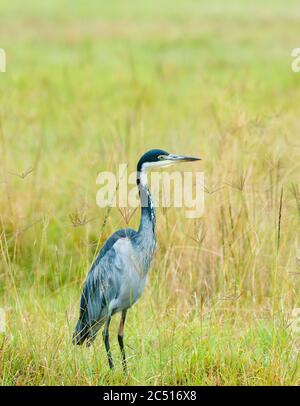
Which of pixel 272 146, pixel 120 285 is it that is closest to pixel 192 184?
pixel 272 146

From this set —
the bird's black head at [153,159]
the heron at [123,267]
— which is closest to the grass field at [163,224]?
the heron at [123,267]

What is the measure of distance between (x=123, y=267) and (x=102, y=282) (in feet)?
0.43

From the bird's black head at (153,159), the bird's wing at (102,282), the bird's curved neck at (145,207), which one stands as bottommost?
the bird's wing at (102,282)

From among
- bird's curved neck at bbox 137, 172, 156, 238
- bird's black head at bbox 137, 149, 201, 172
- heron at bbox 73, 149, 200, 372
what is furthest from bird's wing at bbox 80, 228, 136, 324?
bird's black head at bbox 137, 149, 201, 172

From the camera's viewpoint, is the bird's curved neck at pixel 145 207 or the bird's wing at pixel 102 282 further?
the bird's wing at pixel 102 282

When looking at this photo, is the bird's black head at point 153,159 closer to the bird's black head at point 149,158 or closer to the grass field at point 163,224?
the bird's black head at point 149,158

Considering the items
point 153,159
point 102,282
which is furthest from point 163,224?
point 153,159

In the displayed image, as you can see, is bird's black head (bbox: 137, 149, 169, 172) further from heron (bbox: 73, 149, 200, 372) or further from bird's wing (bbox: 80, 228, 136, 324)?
bird's wing (bbox: 80, 228, 136, 324)

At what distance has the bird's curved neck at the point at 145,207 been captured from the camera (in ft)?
13.5

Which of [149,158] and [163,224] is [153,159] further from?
[163,224]

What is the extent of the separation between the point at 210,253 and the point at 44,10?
16906 millimetres

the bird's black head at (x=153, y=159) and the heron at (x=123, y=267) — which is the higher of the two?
the bird's black head at (x=153, y=159)
